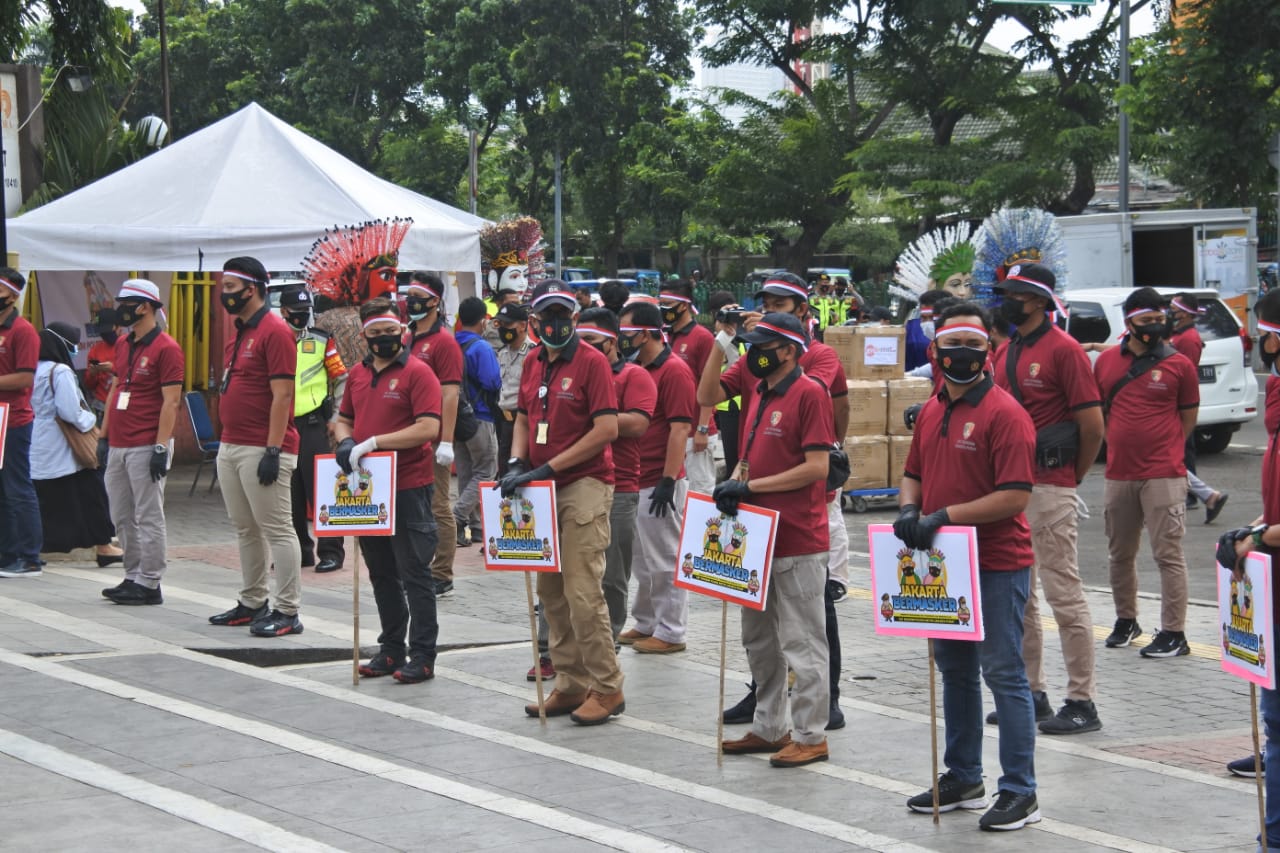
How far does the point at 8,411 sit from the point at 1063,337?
763cm

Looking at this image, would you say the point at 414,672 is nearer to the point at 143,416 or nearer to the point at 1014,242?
the point at 143,416

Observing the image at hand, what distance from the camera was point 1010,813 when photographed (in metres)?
6.10

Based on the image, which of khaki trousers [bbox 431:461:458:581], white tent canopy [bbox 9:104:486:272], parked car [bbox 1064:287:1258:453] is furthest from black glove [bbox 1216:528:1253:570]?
parked car [bbox 1064:287:1258:453]

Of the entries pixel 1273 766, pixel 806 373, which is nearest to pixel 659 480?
pixel 806 373

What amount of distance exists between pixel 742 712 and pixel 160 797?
112 inches

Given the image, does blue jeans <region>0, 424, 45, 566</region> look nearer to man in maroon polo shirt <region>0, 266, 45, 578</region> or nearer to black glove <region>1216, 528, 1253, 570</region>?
man in maroon polo shirt <region>0, 266, 45, 578</region>

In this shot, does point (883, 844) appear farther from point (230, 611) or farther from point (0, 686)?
point (230, 611)

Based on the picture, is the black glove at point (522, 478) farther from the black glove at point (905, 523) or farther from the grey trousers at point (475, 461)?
the grey trousers at point (475, 461)

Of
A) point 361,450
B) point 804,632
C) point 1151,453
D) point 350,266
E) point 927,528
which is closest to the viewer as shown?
point 927,528

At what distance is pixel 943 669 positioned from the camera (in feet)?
21.0

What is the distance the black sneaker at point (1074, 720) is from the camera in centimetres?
A: 763

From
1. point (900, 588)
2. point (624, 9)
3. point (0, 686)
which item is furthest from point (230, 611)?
point (624, 9)

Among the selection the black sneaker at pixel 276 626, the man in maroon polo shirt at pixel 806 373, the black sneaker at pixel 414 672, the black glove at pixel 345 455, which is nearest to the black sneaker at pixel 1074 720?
the man in maroon polo shirt at pixel 806 373

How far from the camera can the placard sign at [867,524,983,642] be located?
6125mm
